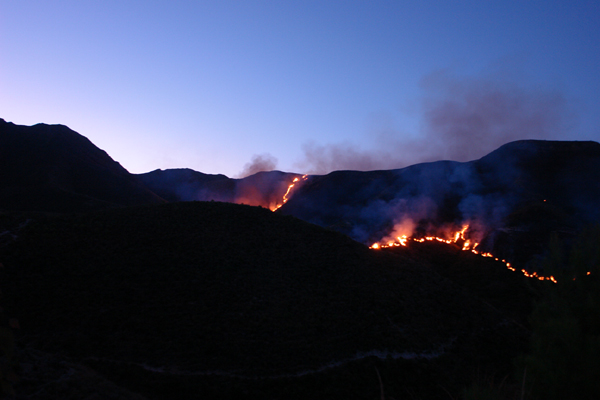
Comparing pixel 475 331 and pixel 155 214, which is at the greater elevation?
pixel 155 214

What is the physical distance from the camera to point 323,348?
51.8ft

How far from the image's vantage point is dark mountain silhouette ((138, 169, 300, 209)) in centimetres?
6938

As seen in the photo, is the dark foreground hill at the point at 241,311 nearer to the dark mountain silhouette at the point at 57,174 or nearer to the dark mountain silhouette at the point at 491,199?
the dark mountain silhouette at the point at 491,199

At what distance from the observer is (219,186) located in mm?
74062

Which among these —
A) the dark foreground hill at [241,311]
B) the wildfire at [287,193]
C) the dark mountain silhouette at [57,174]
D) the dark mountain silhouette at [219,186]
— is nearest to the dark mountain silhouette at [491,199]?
the wildfire at [287,193]

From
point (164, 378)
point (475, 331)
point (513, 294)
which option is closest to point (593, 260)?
point (164, 378)

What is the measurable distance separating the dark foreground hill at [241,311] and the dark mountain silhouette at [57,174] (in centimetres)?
1797

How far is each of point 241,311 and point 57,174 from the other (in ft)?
130

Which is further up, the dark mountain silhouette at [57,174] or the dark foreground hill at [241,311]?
the dark mountain silhouette at [57,174]

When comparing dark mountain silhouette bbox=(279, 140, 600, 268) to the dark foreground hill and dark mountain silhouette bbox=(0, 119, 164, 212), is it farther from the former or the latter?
dark mountain silhouette bbox=(0, 119, 164, 212)

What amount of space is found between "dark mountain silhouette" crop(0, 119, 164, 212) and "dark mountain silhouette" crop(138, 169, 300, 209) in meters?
Answer: 14.8

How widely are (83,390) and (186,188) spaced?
66.5 m

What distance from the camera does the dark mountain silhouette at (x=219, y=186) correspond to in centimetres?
6938

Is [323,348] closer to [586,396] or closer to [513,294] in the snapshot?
[586,396]
